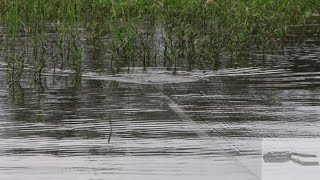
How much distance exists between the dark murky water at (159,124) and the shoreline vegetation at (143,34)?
506mm

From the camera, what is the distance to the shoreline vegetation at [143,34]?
6.94 meters

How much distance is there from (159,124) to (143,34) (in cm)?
315

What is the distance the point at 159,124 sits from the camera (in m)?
4.57

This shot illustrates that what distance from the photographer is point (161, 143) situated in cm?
407

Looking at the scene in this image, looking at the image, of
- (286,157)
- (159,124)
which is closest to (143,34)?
(159,124)

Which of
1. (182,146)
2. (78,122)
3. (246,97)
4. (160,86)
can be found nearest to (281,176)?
(182,146)

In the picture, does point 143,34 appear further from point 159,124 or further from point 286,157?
point 286,157

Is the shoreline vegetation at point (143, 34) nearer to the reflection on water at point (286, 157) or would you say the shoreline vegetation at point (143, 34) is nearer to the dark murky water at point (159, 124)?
the dark murky water at point (159, 124)

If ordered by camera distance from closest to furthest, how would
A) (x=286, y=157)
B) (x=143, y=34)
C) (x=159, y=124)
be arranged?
(x=286, y=157), (x=159, y=124), (x=143, y=34)

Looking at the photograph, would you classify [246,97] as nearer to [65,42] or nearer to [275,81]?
[275,81]

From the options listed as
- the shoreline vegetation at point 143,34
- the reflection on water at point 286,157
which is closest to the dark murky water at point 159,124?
the reflection on water at point 286,157

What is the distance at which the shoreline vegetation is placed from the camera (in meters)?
6.94

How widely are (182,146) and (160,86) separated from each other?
6.37 ft

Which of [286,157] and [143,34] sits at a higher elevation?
[143,34]
